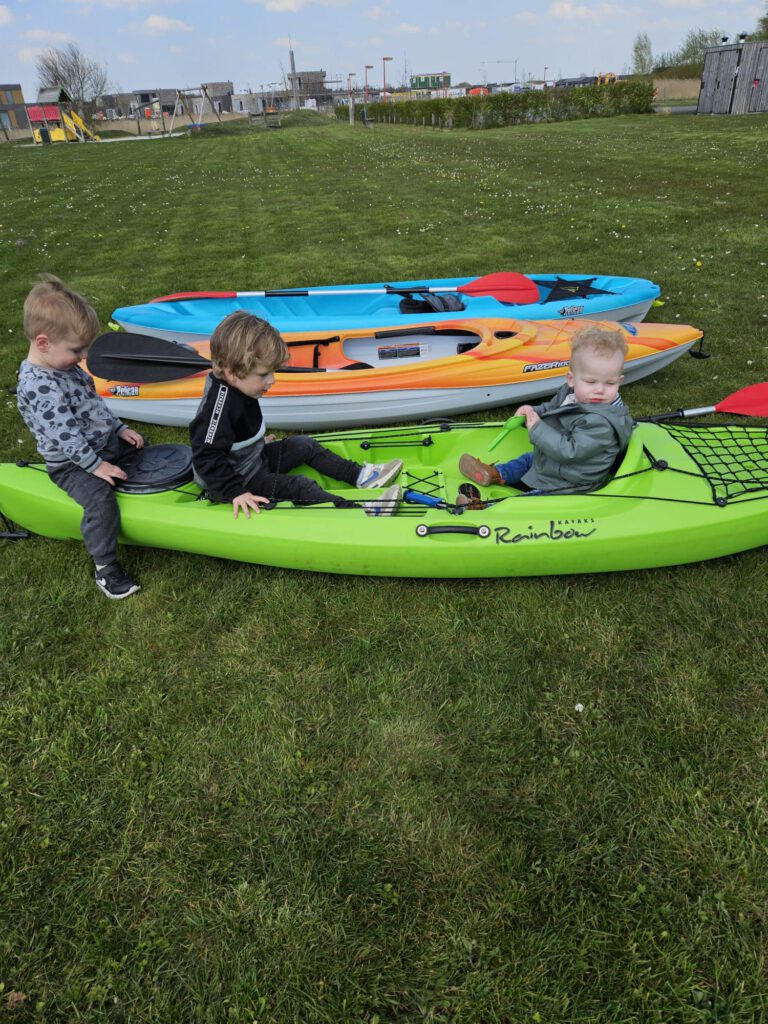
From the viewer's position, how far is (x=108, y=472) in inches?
148

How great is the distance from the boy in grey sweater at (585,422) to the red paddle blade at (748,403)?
1401 millimetres

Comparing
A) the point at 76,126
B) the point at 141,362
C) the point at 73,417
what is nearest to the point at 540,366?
the point at 141,362

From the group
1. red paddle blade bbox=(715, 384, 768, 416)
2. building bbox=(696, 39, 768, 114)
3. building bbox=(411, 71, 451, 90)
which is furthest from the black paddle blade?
building bbox=(411, 71, 451, 90)

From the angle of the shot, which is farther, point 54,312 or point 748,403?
point 748,403

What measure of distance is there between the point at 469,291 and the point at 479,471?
347 centimetres

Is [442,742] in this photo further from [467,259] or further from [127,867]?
[467,259]

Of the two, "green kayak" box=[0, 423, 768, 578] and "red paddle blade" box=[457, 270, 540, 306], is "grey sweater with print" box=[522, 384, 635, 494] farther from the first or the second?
"red paddle blade" box=[457, 270, 540, 306]

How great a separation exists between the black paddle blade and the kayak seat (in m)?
1.40

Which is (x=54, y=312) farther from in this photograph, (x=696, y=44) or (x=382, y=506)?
(x=696, y=44)

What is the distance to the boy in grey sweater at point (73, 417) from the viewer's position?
334 centimetres

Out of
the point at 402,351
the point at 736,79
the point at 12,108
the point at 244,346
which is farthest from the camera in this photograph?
the point at 12,108

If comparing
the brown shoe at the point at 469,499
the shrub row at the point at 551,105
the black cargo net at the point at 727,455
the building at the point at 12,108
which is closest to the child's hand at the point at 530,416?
the brown shoe at the point at 469,499

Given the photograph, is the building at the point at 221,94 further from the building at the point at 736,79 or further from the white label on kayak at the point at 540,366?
the white label on kayak at the point at 540,366

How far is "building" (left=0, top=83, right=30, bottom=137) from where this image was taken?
61.5m
